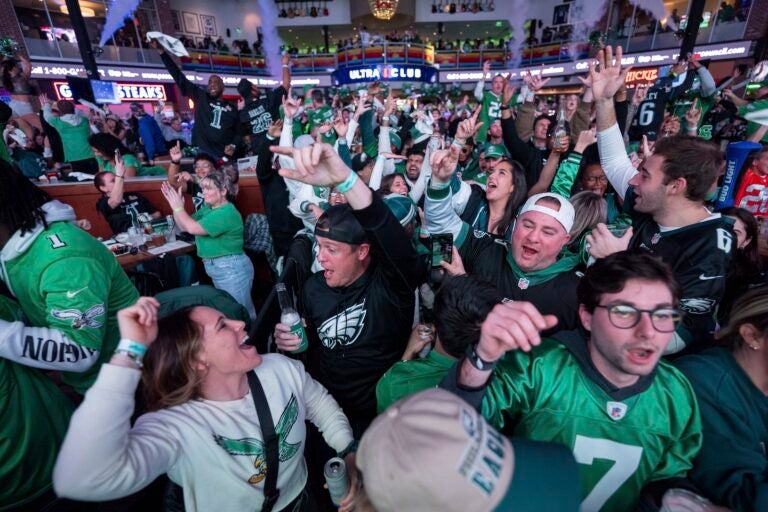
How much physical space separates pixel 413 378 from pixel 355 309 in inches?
23.4

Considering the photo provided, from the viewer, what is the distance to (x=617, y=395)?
140cm

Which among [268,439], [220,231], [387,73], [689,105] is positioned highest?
[387,73]

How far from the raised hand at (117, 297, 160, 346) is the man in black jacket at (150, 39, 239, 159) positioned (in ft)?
19.6

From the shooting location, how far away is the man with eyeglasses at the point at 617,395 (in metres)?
1.37

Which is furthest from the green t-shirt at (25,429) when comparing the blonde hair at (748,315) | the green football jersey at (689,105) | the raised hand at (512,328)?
the green football jersey at (689,105)

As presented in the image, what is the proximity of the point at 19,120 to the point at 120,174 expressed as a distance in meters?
7.56

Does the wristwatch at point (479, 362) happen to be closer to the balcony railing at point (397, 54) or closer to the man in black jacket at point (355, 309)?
the man in black jacket at point (355, 309)

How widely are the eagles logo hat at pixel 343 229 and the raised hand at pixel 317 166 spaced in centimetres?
37

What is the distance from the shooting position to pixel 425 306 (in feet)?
8.45

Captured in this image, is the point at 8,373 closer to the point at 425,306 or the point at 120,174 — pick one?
the point at 425,306

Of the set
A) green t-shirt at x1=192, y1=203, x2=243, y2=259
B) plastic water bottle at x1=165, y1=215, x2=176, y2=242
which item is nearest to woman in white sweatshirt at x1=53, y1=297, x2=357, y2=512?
green t-shirt at x1=192, y1=203, x2=243, y2=259

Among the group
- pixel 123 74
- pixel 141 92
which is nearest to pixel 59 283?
pixel 141 92

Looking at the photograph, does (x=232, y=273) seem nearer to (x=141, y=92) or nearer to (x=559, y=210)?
(x=559, y=210)

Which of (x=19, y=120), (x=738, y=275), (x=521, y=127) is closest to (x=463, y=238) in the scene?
(x=738, y=275)
